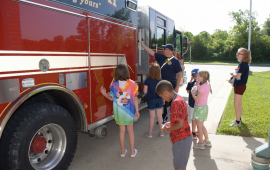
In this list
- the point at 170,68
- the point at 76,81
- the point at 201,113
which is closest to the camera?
the point at 76,81

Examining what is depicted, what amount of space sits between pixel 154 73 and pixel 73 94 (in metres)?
1.80

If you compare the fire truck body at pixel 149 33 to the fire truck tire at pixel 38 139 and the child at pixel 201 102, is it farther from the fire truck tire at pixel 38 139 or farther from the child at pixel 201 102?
the fire truck tire at pixel 38 139

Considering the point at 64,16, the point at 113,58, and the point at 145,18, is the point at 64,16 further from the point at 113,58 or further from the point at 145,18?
the point at 145,18

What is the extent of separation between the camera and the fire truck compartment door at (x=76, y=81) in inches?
123

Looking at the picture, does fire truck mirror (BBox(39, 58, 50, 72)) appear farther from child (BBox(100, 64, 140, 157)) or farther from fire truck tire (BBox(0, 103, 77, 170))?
child (BBox(100, 64, 140, 157))

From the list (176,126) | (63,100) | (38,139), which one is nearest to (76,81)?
(63,100)

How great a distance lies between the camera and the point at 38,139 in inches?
115

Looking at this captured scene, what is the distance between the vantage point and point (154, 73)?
4375 mm

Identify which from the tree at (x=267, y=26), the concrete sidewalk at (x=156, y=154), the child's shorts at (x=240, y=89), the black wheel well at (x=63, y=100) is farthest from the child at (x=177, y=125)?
the tree at (x=267, y=26)

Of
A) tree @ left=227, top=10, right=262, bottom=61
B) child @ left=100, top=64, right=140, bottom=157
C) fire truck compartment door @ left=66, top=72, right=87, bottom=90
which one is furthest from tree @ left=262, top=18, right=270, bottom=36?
fire truck compartment door @ left=66, top=72, right=87, bottom=90

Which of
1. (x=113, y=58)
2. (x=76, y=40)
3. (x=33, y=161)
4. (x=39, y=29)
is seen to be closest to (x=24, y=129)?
(x=33, y=161)

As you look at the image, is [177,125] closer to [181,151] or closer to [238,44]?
[181,151]

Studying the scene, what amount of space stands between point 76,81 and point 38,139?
37.4 inches

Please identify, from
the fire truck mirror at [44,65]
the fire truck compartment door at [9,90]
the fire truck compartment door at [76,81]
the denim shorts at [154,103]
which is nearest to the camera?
the fire truck compartment door at [9,90]
